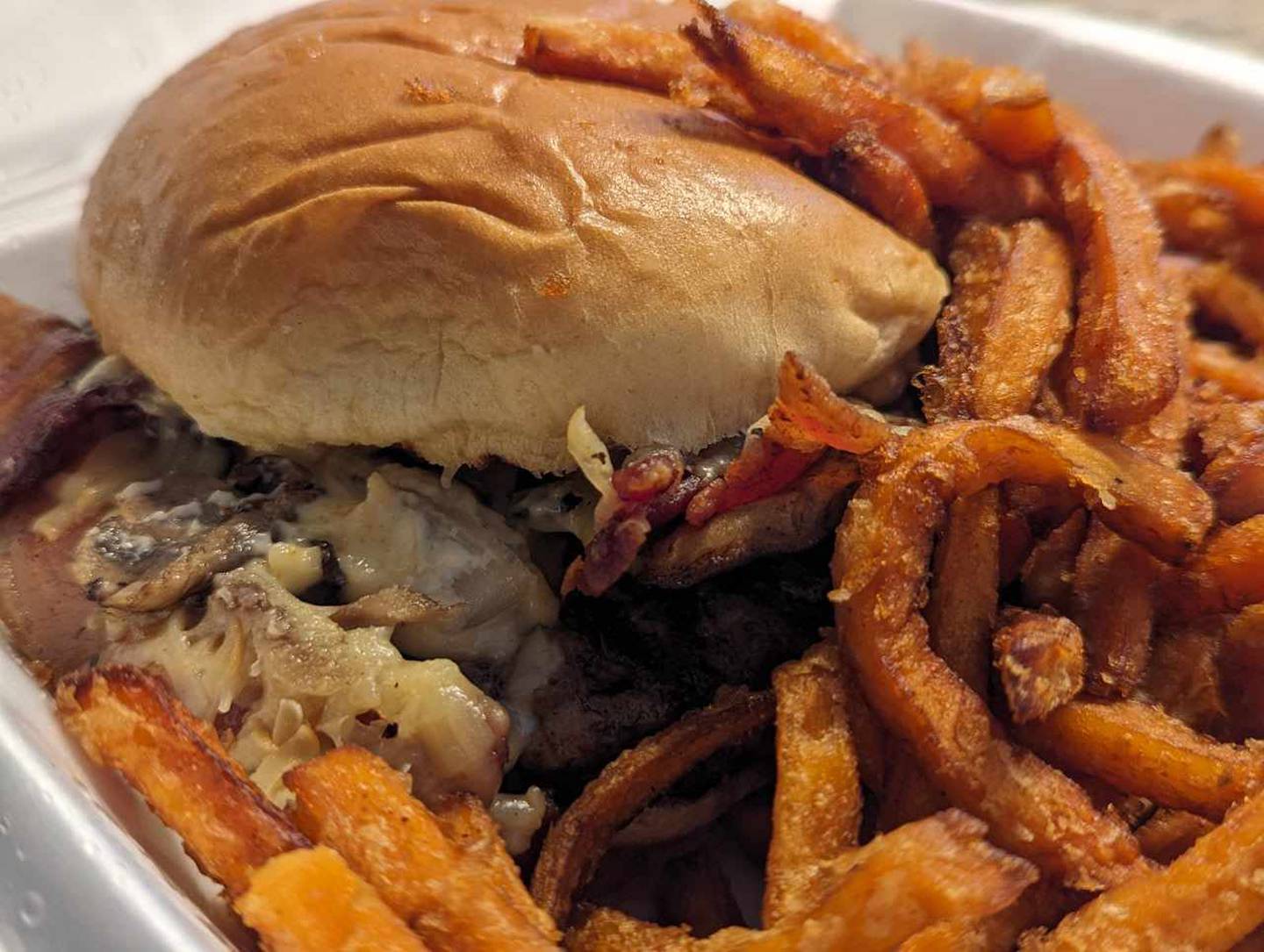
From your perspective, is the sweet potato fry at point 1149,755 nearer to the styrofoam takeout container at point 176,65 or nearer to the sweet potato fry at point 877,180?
the sweet potato fry at point 877,180

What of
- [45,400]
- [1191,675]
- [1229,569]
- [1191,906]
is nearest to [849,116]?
[1229,569]

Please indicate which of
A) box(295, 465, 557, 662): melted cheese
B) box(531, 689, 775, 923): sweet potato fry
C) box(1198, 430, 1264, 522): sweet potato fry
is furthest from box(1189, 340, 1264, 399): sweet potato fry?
box(295, 465, 557, 662): melted cheese

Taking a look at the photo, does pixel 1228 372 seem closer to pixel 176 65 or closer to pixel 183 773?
pixel 183 773

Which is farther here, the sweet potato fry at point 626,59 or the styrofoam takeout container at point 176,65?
the styrofoam takeout container at point 176,65

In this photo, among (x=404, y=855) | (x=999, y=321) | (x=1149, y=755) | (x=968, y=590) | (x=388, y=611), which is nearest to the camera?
(x=404, y=855)

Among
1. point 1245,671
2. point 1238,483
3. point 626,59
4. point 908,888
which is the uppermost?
point 626,59

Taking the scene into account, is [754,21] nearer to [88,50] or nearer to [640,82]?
[640,82]

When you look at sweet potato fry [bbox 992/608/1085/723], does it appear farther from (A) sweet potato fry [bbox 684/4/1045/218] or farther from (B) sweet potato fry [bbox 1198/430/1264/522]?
(A) sweet potato fry [bbox 684/4/1045/218]

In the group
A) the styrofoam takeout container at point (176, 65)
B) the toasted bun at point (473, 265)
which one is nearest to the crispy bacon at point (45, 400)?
the toasted bun at point (473, 265)
